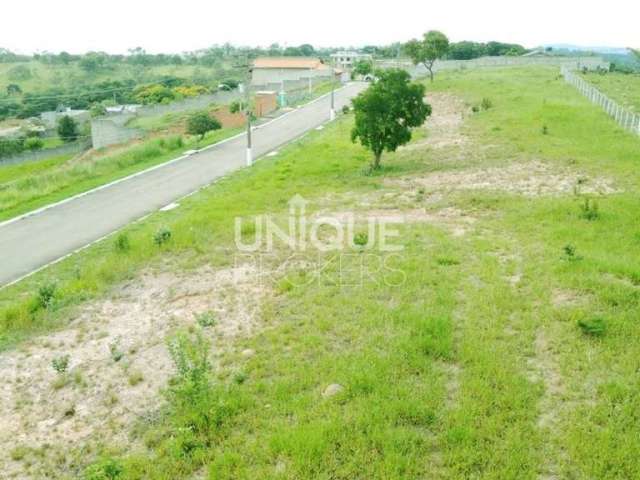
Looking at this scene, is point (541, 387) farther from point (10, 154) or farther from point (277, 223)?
point (10, 154)

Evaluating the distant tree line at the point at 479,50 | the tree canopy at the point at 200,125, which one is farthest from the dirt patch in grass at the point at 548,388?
the distant tree line at the point at 479,50

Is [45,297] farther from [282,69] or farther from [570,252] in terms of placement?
[282,69]

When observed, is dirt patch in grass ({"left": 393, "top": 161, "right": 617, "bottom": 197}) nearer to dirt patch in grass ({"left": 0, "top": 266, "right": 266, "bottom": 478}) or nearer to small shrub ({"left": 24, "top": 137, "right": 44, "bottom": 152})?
dirt patch in grass ({"left": 0, "top": 266, "right": 266, "bottom": 478})

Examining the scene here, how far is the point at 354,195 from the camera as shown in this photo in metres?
15.6

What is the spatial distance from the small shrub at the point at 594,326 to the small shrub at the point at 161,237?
8.40m

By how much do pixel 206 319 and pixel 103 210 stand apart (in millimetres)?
10619

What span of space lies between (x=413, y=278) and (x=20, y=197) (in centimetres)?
1590

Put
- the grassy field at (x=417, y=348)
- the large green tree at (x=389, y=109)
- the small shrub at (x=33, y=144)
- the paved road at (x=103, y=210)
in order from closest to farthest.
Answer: the grassy field at (x=417, y=348) < the paved road at (x=103, y=210) < the large green tree at (x=389, y=109) < the small shrub at (x=33, y=144)

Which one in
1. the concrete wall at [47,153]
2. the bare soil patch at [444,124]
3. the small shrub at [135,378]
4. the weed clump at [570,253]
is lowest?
the concrete wall at [47,153]

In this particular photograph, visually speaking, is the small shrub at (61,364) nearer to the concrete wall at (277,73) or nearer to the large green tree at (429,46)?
the large green tree at (429,46)

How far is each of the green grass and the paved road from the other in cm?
111

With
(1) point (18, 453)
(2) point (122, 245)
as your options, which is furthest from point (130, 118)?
(1) point (18, 453)

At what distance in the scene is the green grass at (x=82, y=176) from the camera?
19.1 meters

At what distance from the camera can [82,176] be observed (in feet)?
75.8
